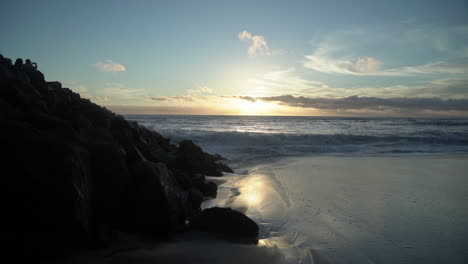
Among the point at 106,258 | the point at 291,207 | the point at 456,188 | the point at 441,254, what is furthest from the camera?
the point at 456,188

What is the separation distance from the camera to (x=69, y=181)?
10.1 feet

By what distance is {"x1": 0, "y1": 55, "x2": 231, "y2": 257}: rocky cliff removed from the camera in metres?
2.92

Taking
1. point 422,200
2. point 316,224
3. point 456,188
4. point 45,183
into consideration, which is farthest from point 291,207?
point 456,188

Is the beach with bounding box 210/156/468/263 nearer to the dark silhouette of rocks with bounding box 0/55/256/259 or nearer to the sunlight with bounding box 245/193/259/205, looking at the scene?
the sunlight with bounding box 245/193/259/205

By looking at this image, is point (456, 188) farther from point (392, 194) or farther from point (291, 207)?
point (291, 207)

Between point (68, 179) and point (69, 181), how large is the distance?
0.03 m

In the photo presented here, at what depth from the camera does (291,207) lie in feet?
19.6

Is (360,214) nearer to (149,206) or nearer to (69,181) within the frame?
(149,206)

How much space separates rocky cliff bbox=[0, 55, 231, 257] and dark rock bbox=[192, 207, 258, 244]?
1.10ft

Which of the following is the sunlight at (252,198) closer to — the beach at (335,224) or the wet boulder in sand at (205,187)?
the beach at (335,224)

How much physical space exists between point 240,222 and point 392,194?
182 inches

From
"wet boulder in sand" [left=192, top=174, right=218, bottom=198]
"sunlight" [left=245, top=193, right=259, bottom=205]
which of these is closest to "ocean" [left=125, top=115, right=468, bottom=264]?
"sunlight" [left=245, top=193, right=259, bottom=205]

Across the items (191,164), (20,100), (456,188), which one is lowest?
(456,188)

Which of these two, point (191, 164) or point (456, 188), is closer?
point (456, 188)
